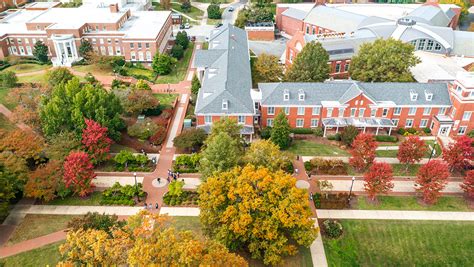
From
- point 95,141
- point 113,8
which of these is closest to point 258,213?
point 95,141

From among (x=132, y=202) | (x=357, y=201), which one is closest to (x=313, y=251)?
(x=357, y=201)

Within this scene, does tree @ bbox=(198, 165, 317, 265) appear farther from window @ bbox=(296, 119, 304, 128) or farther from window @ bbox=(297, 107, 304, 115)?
window @ bbox=(296, 119, 304, 128)

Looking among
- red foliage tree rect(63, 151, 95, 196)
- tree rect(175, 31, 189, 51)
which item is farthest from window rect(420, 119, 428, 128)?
tree rect(175, 31, 189, 51)

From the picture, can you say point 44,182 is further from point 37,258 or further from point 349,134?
point 349,134

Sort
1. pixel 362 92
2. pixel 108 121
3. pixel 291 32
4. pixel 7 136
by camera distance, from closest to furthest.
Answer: pixel 7 136, pixel 108 121, pixel 362 92, pixel 291 32

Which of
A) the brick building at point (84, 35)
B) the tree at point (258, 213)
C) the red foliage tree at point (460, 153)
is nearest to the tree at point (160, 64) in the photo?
the brick building at point (84, 35)

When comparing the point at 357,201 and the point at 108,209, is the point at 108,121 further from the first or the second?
the point at 357,201
